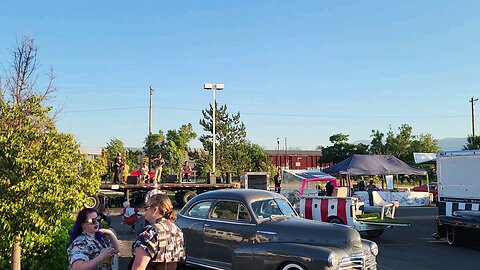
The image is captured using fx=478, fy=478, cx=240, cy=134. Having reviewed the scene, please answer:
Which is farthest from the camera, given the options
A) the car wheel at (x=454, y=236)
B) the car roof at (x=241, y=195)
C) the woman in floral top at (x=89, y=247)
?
the car wheel at (x=454, y=236)

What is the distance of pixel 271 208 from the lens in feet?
26.2

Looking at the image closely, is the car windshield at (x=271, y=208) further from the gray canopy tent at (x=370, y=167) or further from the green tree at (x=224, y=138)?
the green tree at (x=224, y=138)

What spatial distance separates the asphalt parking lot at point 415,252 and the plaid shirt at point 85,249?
512 centimetres

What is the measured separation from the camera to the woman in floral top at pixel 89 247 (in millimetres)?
3826

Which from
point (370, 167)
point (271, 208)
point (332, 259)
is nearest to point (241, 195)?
point (271, 208)

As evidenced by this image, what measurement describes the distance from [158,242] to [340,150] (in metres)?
49.1

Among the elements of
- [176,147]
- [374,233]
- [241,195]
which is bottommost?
[374,233]

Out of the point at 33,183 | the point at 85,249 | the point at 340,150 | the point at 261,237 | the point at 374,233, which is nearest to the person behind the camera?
the point at 85,249

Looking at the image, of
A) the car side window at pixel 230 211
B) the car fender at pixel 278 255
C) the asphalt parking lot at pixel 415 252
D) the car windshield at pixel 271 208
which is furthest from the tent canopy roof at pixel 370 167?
the car fender at pixel 278 255

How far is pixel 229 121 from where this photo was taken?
41.8 metres

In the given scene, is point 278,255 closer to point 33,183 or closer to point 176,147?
point 33,183

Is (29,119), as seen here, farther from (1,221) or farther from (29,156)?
(1,221)

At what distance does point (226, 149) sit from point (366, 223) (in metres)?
28.1

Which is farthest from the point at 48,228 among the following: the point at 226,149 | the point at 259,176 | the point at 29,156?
the point at 226,149
